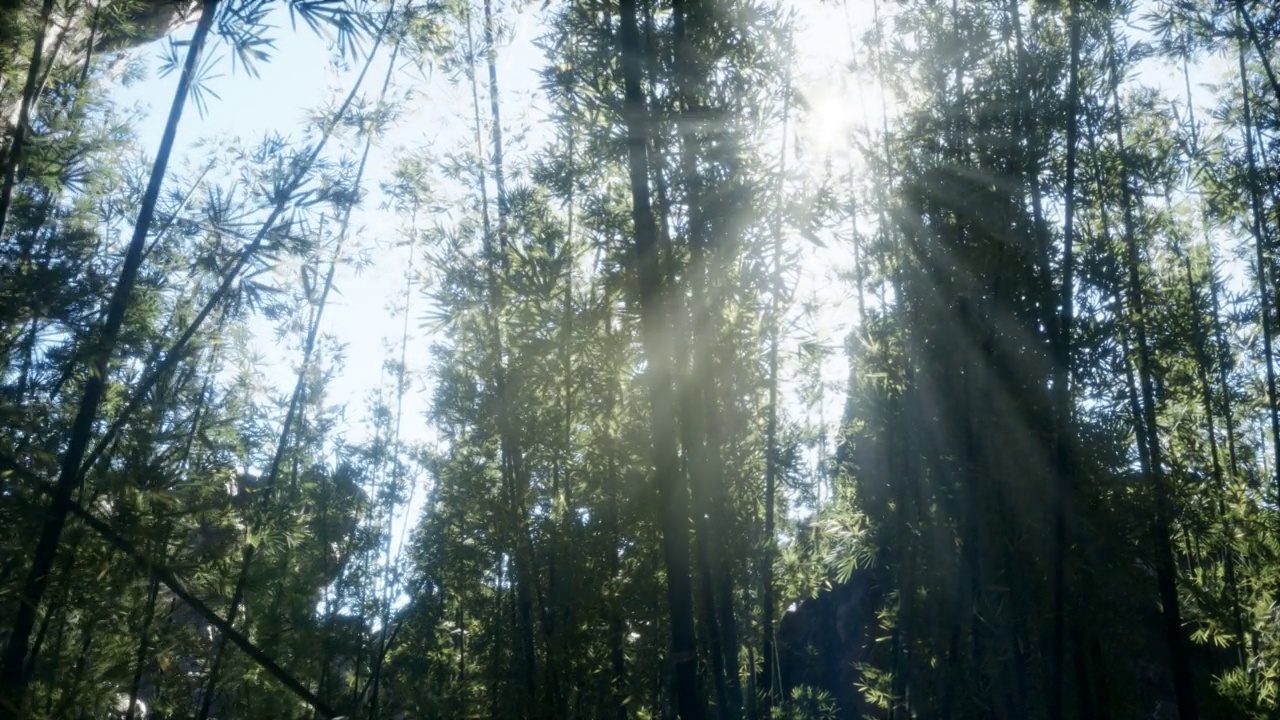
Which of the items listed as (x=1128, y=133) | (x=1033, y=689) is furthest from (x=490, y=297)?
(x=1128, y=133)

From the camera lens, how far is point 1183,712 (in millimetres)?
5852

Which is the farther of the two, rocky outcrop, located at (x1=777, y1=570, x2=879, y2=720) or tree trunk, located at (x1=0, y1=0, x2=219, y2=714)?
rocky outcrop, located at (x1=777, y1=570, x2=879, y2=720)

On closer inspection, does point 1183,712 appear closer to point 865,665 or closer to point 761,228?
point 865,665

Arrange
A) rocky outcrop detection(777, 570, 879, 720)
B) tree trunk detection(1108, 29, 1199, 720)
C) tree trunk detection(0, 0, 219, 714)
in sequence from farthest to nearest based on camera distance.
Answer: rocky outcrop detection(777, 570, 879, 720), tree trunk detection(1108, 29, 1199, 720), tree trunk detection(0, 0, 219, 714)

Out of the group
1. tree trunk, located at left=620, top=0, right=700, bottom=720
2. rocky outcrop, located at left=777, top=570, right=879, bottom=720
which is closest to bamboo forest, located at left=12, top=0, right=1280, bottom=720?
tree trunk, located at left=620, top=0, right=700, bottom=720

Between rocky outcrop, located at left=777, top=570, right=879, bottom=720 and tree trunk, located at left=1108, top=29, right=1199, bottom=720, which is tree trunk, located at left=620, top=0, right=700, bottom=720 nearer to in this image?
tree trunk, located at left=1108, top=29, right=1199, bottom=720

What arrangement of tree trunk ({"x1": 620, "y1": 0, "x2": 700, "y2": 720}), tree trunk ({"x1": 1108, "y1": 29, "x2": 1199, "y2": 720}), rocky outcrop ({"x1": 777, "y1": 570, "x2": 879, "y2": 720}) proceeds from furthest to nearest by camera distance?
rocky outcrop ({"x1": 777, "y1": 570, "x2": 879, "y2": 720}), tree trunk ({"x1": 1108, "y1": 29, "x2": 1199, "y2": 720}), tree trunk ({"x1": 620, "y1": 0, "x2": 700, "y2": 720})

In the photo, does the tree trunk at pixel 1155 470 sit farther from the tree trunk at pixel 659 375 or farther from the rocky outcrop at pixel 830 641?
the rocky outcrop at pixel 830 641

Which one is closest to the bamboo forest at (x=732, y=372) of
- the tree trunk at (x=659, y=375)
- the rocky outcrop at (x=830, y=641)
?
the tree trunk at (x=659, y=375)

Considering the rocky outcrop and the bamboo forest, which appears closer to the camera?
the bamboo forest

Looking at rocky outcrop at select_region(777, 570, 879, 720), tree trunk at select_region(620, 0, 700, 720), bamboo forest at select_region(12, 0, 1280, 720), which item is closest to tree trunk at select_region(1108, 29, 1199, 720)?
bamboo forest at select_region(12, 0, 1280, 720)

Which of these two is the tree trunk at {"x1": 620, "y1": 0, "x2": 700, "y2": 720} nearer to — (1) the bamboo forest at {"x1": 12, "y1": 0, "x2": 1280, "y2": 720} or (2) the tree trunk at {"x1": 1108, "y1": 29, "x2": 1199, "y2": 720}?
(1) the bamboo forest at {"x1": 12, "y1": 0, "x2": 1280, "y2": 720}

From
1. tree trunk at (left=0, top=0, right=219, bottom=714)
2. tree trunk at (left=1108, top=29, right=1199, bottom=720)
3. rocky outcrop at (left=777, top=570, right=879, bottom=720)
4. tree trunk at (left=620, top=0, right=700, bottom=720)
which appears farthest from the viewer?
rocky outcrop at (left=777, top=570, right=879, bottom=720)

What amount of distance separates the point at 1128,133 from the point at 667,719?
5220mm
